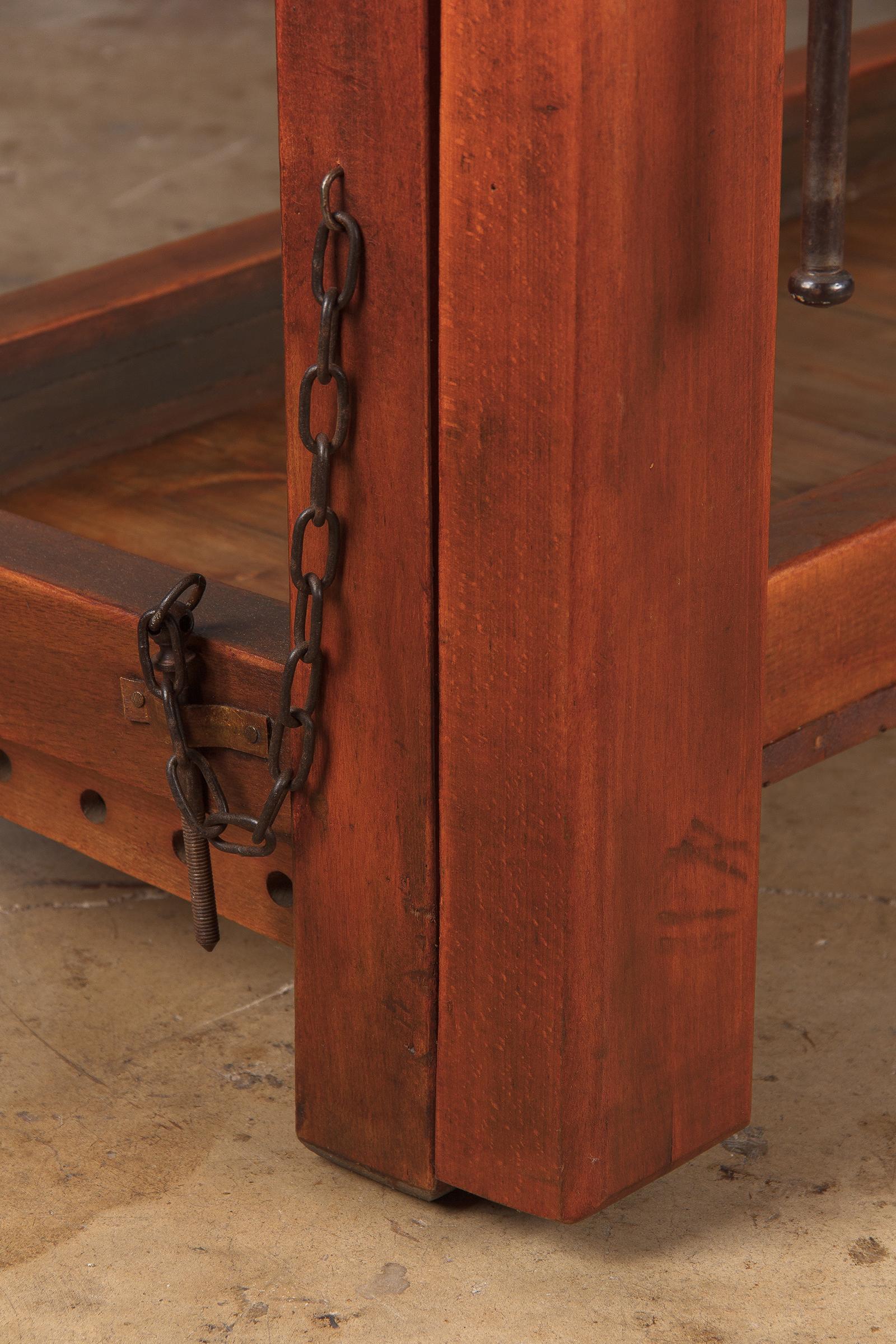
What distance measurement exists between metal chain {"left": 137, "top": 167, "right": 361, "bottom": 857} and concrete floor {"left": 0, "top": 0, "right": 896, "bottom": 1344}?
27 cm

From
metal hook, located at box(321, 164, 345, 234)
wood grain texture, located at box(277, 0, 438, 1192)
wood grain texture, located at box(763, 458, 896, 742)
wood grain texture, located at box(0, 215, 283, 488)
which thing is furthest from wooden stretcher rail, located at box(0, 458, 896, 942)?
wood grain texture, located at box(0, 215, 283, 488)

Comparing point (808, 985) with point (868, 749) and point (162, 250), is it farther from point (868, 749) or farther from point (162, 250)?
point (162, 250)

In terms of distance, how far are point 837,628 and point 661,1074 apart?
0.48m

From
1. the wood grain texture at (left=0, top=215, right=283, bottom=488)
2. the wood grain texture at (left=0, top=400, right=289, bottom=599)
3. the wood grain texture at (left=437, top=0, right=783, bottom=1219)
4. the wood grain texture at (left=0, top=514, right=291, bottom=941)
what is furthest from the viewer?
the wood grain texture at (left=0, top=215, right=283, bottom=488)

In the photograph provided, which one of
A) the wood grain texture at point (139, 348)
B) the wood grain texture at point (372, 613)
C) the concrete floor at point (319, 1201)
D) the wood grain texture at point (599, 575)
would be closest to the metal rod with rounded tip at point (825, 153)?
the wood grain texture at point (599, 575)

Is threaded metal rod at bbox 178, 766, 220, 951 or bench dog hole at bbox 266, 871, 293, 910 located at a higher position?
threaded metal rod at bbox 178, 766, 220, 951

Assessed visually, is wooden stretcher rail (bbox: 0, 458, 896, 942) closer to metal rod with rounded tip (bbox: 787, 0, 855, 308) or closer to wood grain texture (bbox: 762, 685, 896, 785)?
wood grain texture (bbox: 762, 685, 896, 785)

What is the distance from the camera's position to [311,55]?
53.1 inches

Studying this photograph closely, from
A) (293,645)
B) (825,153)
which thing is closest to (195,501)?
(293,645)

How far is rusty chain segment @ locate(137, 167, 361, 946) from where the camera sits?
137 cm

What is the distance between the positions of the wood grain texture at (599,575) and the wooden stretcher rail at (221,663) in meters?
0.25

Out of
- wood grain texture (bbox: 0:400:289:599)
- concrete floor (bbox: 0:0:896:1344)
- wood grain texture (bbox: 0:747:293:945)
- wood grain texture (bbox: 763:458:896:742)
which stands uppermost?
wood grain texture (bbox: 763:458:896:742)

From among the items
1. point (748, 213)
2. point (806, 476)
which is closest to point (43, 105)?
point (806, 476)

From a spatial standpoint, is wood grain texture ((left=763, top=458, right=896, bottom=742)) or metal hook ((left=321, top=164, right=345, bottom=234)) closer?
metal hook ((left=321, top=164, right=345, bottom=234))
